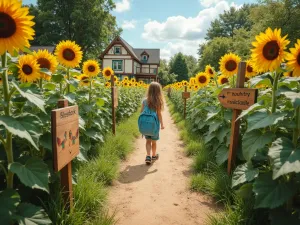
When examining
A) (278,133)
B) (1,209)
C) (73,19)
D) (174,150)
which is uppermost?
(73,19)

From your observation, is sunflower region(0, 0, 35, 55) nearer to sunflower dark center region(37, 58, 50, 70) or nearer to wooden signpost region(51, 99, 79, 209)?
wooden signpost region(51, 99, 79, 209)

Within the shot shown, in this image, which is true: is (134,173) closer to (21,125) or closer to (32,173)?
(32,173)

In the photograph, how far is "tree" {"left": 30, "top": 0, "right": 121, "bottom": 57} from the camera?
34.2 metres

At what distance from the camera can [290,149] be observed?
203 centimetres

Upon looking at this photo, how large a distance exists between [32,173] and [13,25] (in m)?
1.19

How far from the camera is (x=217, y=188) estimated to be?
140 inches

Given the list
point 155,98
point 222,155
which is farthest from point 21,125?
point 155,98

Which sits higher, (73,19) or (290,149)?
(73,19)

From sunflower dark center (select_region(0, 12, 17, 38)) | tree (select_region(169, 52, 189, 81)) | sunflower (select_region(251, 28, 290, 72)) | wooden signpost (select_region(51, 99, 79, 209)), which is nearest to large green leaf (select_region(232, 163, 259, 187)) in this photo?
sunflower (select_region(251, 28, 290, 72))

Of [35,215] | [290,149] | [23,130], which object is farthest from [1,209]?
[290,149]

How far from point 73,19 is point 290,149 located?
121 ft

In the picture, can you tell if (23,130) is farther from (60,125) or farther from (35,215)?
(35,215)

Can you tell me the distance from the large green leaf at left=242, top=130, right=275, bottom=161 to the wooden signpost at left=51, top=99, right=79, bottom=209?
1806mm

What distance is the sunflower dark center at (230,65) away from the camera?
177 inches
